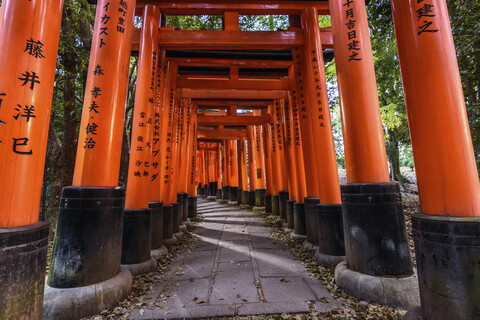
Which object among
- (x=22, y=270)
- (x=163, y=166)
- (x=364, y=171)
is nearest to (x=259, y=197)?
(x=163, y=166)

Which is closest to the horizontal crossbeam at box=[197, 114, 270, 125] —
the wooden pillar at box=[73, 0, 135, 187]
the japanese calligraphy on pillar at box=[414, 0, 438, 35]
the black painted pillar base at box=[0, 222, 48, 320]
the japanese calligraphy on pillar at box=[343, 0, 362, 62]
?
the japanese calligraphy on pillar at box=[343, 0, 362, 62]

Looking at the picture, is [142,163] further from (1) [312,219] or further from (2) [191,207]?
(2) [191,207]

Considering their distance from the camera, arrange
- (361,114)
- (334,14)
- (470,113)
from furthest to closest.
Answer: (470,113) → (334,14) → (361,114)

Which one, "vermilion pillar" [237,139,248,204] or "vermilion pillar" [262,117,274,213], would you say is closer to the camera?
"vermilion pillar" [262,117,274,213]

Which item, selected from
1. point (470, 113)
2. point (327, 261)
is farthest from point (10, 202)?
point (470, 113)

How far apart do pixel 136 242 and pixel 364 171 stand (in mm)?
3537

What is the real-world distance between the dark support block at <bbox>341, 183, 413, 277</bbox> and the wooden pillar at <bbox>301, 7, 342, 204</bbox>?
1279 mm

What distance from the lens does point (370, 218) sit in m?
2.94

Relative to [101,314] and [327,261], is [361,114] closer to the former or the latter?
[327,261]

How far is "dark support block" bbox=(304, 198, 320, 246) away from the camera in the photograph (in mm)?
4945

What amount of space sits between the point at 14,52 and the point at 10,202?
4.00 feet

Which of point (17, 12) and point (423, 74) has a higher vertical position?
point (17, 12)

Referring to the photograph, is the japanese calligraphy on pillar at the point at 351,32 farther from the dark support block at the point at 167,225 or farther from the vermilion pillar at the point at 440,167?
the dark support block at the point at 167,225

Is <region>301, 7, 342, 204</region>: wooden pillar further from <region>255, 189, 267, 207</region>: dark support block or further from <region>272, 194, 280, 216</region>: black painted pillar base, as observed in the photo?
<region>255, 189, 267, 207</region>: dark support block
